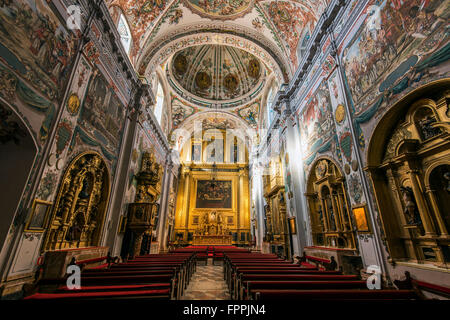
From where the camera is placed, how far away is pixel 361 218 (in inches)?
209

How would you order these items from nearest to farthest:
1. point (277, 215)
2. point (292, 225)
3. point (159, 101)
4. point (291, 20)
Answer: point (292, 225) < point (291, 20) < point (277, 215) < point (159, 101)

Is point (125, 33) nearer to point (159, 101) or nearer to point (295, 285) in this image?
point (159, 101)

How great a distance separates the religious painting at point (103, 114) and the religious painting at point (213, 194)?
13.4 metres

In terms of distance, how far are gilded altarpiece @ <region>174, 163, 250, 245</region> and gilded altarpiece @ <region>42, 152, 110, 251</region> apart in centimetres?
1178

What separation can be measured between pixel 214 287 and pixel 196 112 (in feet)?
49.4

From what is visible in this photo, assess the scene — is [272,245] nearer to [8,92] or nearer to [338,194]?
[338,194]

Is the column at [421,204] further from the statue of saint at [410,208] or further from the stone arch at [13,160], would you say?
the stone arch at [13,160]

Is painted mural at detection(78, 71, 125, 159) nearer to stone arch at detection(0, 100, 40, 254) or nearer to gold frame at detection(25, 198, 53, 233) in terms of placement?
stone arch at detection(0, 100, 40, 254)

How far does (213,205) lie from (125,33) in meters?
15.9

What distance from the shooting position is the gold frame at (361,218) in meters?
5.11

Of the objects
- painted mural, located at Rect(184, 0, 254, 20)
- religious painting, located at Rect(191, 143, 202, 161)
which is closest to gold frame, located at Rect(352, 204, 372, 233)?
painted mural, located at Rect(184, 0, 254, 20)

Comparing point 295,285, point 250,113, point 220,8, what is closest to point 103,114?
point 295,285

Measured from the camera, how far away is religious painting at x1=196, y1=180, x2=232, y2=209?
68.6ft
